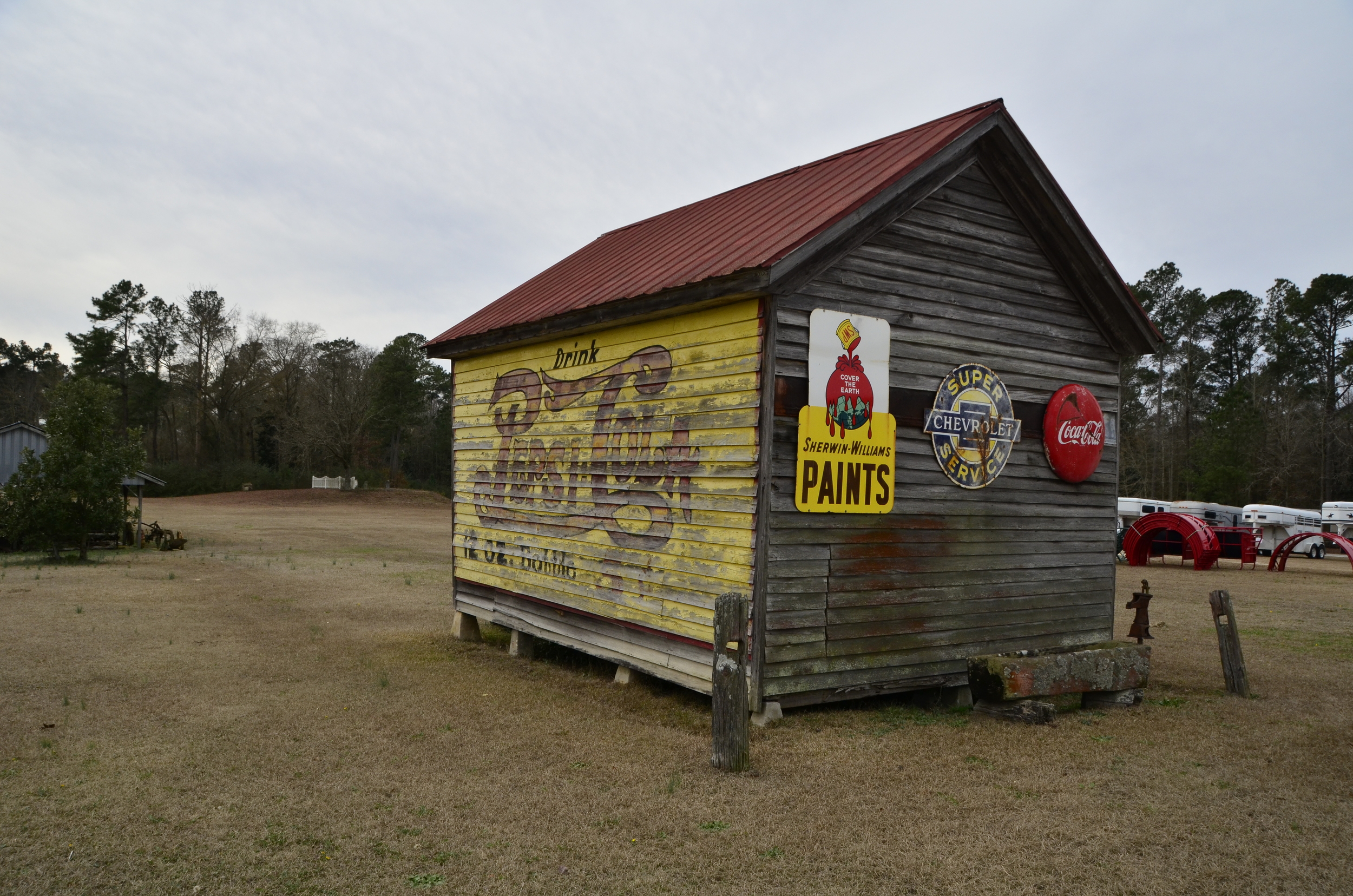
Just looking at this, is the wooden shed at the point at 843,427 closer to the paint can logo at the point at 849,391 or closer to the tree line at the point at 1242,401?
the paint can logo at the point at 849,391

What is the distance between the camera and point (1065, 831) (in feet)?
18.5

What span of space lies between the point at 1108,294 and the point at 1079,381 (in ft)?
3.31

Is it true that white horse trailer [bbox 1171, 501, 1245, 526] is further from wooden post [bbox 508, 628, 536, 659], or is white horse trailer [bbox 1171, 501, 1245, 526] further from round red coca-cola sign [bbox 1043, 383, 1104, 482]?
wooden post [bbox 508, 628, 536, 659]

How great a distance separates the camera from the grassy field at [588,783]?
16.5 ft

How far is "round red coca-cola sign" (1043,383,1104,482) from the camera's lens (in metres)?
9.84

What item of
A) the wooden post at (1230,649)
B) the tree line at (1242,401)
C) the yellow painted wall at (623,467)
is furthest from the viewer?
the tree line at (1242,401)

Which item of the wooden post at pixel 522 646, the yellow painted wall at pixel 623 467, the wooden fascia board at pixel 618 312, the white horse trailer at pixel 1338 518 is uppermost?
the wooden fascia board at pixel 618 312

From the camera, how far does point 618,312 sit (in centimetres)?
941

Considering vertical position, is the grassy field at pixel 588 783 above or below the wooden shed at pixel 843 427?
below

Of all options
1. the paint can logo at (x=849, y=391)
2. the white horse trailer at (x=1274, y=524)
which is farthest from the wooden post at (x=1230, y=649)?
the white horse trailer at (x=1274, y=524)

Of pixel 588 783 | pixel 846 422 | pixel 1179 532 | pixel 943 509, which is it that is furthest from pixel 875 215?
pixel 1179 532

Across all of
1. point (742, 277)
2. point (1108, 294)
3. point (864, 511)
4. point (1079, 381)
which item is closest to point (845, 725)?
point (864, 511)

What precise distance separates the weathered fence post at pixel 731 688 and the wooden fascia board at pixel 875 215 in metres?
2.77

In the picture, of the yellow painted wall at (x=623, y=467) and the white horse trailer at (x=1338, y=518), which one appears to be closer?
the yellow painted wall at (x=623, y=467)
